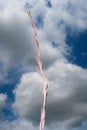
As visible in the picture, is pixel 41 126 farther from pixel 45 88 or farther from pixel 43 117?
pixel 45 88

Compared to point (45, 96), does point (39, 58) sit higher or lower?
higher

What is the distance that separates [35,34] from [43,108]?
4.60 ft

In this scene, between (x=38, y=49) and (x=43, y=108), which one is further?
(x=38, y=49)

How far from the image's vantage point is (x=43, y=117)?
4301 mm

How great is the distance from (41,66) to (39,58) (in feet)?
0.52

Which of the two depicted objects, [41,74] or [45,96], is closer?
[45,96]

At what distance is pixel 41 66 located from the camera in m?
4.51

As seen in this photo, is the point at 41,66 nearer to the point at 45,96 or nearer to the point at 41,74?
the point at 41,74

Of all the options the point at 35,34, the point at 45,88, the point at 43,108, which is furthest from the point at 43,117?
the point at 35,34

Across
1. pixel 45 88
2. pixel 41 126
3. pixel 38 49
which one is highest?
pixel 38 49

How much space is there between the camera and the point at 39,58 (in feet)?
14.9

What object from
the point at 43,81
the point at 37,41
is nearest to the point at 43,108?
the point at 43,81

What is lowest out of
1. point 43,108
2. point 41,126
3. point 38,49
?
point 41,126

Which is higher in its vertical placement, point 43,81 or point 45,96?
point 43,81
